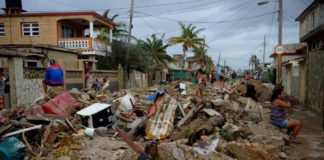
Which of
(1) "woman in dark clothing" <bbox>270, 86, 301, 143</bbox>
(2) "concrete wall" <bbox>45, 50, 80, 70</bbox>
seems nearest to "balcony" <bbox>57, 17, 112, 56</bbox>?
(2) "concrete wall" <bbox>45, 50, 80, 70</bbox>

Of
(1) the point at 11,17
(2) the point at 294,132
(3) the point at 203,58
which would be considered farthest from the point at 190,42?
(2) the point at 294,132

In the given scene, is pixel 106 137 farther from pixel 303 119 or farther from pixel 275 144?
pixel 303 119

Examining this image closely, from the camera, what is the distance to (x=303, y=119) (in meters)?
11.1

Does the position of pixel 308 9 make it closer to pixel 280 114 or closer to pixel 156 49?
pixel 280 114

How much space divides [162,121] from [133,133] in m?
0.89

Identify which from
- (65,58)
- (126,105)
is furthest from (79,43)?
(126,105)

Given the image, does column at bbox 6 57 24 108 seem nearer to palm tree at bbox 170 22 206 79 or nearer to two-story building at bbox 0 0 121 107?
two-story building at bbox 0 0 121 107

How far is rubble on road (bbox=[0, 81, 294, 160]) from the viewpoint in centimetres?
587

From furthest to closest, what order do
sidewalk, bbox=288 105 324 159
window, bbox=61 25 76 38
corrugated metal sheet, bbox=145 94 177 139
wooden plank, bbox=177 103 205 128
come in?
window, bbox=61 25 76 38, wooden plank, bbox=177 103 205 128, corrugated metal sheet, bbox=145 94 177 139, sidewalk, bbox=288 105 324 159

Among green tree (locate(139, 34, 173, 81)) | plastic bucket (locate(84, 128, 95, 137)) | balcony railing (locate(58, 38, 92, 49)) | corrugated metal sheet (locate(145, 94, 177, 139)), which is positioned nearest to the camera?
plastic bucket (locate(84, 128, 95, 137))

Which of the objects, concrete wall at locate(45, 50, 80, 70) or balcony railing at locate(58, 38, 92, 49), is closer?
concrete wall at locate(45, 50, 80, 70)

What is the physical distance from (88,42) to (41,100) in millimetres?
14702

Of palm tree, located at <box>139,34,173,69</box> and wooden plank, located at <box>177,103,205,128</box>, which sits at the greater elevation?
palm tree, located at <box>139,34,173,69</box>

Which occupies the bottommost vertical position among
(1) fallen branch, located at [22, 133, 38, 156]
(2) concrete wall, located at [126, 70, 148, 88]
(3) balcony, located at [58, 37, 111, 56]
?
(1) fallen branch, located at [22, 133, 38, 156]
